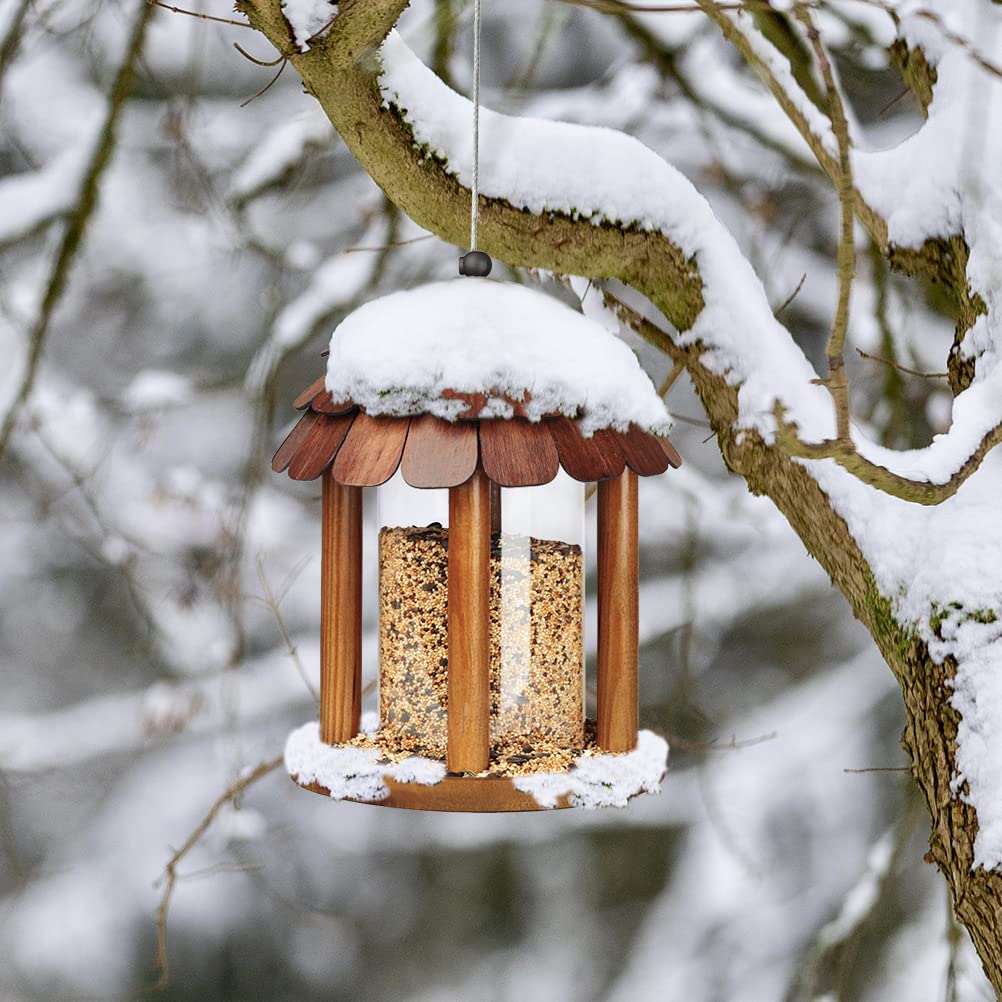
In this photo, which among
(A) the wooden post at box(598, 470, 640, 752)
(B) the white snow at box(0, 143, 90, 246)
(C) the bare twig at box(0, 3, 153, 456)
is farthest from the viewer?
(B) the white snow at box(0, 143, 90, 246)

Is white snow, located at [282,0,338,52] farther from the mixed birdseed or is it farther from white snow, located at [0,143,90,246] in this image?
white snow, located at [0,143,90,246]

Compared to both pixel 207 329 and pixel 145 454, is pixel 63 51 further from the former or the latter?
pixel 145 454

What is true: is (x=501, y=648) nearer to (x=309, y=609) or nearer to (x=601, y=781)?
(x=601, y=781)

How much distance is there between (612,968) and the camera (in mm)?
2189

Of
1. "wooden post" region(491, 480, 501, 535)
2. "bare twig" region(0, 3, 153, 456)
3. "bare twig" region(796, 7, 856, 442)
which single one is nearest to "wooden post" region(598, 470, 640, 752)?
"wooden post" region(491, 480, 501, 535)

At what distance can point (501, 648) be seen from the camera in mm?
1005

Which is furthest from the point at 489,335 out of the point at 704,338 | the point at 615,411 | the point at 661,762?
the point at 661,762

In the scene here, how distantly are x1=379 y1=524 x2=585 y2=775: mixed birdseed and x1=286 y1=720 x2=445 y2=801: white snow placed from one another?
72mm

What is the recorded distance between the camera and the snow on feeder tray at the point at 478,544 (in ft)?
2.69

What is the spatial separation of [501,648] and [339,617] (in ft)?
0.58

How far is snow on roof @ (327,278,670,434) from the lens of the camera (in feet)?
2.67

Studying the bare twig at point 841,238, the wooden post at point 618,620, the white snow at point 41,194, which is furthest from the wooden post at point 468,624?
the white snow at point 41,194

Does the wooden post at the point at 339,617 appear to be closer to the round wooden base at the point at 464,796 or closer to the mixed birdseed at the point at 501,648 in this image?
the mixed birdseed at the point at 501,648

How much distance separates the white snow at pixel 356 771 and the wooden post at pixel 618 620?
0.19 m
